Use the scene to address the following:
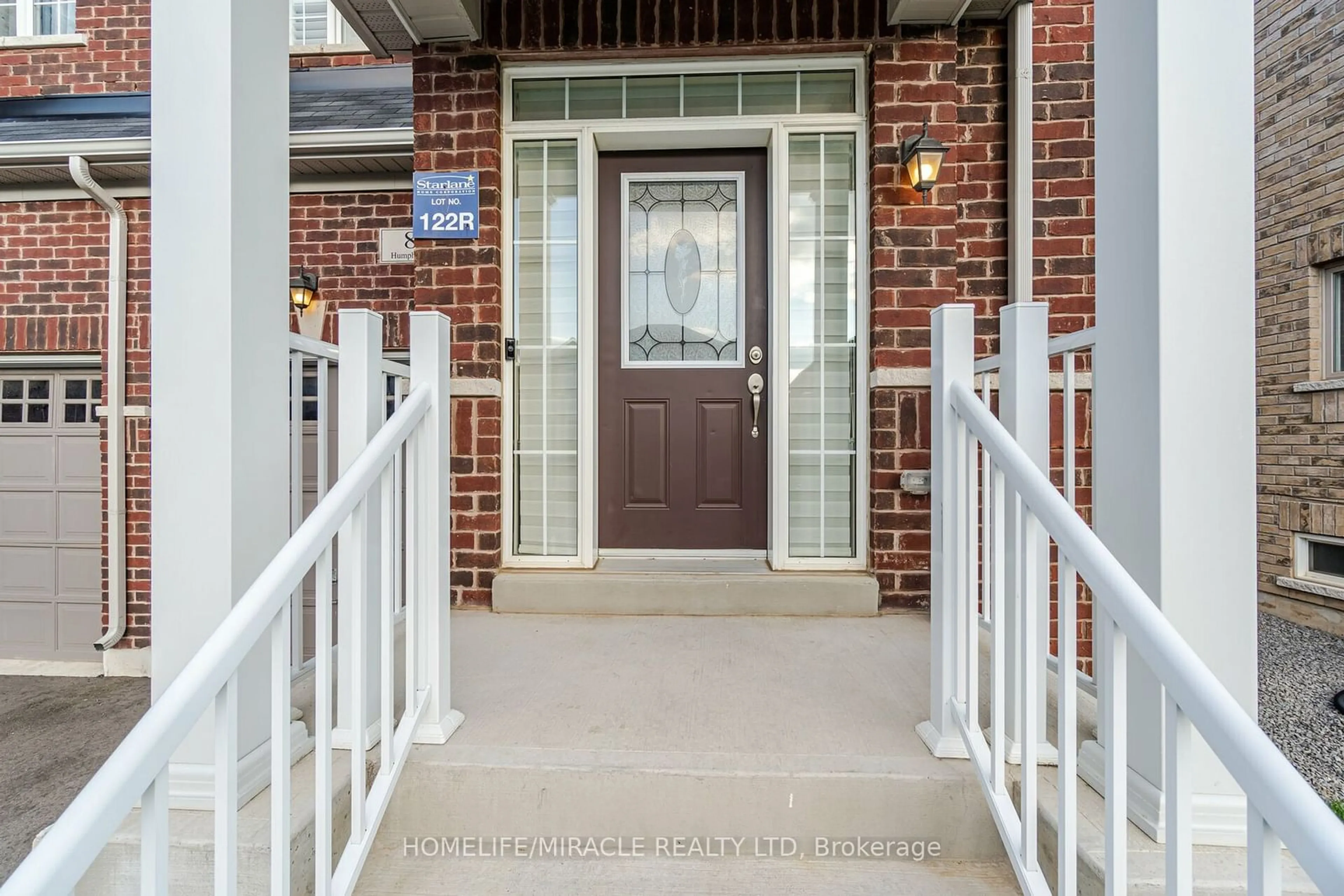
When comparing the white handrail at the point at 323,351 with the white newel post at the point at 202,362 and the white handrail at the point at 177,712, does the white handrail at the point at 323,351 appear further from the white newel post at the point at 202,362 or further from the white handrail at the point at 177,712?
the white handrail at the point at 177,712

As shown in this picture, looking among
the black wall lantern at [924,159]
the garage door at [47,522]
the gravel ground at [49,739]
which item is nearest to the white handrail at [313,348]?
the black wall lantern at [924,159]

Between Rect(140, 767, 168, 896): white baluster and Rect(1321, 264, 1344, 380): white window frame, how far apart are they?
710 cm

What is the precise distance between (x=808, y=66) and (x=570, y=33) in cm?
107

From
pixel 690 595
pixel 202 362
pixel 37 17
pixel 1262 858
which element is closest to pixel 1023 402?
pixel 1262 858

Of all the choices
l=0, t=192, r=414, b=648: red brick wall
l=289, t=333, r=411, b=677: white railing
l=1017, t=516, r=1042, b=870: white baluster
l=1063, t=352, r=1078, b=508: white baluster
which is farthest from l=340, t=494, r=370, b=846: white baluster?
l=0, t=192, r=414, b=648: red brick wall

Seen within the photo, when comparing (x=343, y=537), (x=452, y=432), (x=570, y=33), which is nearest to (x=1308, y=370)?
(x=570, y=33)

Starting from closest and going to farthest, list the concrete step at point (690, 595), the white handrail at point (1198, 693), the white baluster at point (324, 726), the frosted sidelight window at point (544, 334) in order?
the white handrail at point (1198, 693) → the white baluster at point (324, 726) → the concrete step at point (690, 595) → the frosted sidelight window at point (544, 334)

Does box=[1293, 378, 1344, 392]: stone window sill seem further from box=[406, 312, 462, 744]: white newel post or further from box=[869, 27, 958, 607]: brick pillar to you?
box=[406, 312, 462, 744]: white newel post

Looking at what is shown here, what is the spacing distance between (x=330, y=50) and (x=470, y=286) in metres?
3.41

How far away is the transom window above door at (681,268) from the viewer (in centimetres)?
320

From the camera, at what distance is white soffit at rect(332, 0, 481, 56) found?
107 inches

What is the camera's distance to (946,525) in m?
1.61

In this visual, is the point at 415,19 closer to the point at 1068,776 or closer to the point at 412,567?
the point at 412,567

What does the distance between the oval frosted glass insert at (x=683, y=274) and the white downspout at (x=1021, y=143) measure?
146 centimetres
